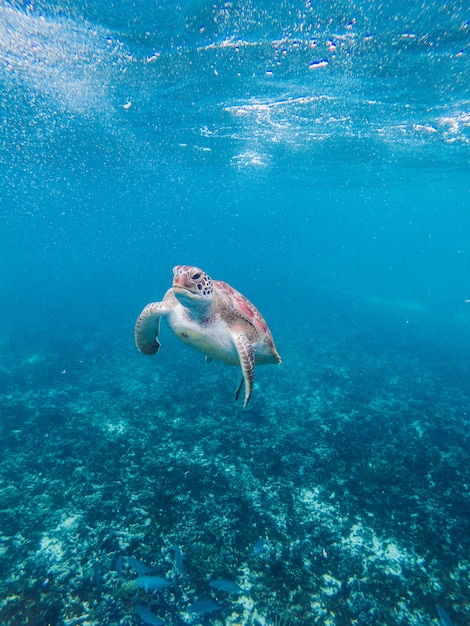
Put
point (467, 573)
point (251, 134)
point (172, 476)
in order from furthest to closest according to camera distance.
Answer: point (251, 134)
point (172, 476)
point (467, 573)

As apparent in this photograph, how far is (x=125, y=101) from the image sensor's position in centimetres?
1227

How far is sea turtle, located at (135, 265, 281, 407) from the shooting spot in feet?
11.9

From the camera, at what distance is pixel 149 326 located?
4.62 m

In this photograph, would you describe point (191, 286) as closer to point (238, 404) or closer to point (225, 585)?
point (225, 585)

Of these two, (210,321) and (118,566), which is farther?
(210,321)

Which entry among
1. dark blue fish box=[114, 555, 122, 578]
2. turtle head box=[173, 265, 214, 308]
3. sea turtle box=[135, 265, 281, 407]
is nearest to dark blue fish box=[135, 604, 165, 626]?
dark blue fish box=[114, 555, 122, 578]

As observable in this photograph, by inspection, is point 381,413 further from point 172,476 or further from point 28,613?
point 28,613

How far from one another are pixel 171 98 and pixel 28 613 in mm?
14580

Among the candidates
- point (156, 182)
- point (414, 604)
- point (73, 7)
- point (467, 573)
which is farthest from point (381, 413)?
point (156, 182)

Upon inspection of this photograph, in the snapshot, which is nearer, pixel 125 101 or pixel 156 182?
pixel 125 101

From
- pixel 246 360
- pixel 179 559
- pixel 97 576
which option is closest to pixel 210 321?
pixel 246 360

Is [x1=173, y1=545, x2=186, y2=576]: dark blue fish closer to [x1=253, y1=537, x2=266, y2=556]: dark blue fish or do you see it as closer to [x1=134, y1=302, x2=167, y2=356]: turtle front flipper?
[x1=253, y1=537, x2=266, y2=556]: dark blue fish

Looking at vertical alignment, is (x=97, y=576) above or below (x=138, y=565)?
below

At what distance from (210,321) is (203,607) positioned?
3.11 meters
